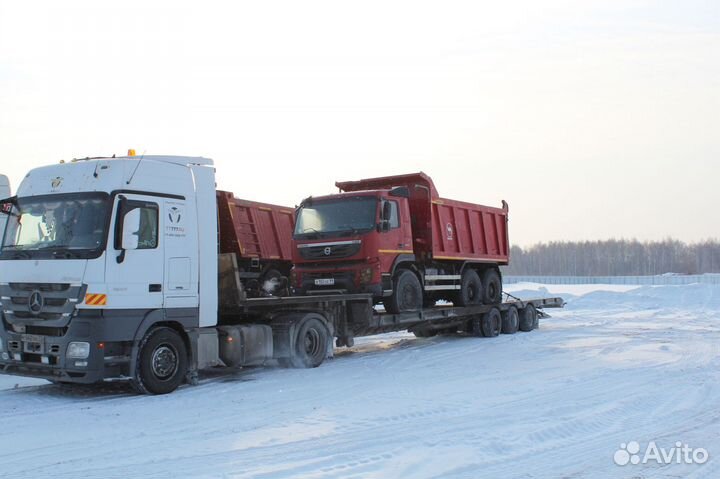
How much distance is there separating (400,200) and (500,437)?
8654 millimetres

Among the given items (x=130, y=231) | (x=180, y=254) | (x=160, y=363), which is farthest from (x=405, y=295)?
(x=130, y=231)

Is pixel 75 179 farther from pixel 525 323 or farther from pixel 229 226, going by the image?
pixel 525 323

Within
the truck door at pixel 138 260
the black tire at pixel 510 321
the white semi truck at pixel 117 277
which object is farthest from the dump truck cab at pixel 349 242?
the black tire at pixel 510 321

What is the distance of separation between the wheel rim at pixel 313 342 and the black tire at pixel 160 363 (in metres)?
2.98

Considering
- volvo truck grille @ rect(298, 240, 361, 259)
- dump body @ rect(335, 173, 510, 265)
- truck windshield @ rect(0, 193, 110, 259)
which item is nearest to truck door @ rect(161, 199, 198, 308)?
truck windshield @ rect(0, 193, 110, 259)

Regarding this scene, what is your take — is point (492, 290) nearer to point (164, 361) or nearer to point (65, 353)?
point (164, 361)

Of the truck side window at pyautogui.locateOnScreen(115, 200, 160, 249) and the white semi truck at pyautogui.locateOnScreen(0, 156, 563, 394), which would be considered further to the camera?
the truck side window at pyautogui.locateOnScreen(115, 200, 160, 249)

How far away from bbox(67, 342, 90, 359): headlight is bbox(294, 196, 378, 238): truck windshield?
6087 millimetres

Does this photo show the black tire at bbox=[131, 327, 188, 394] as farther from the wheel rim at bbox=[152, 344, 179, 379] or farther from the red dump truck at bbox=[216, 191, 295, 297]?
the red dump truck at bbox=[216, 191, 295, 297]

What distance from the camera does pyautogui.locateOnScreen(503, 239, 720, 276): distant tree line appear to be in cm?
11675

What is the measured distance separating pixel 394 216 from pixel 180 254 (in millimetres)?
5558

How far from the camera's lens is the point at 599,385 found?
1020cm

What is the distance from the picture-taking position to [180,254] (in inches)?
416

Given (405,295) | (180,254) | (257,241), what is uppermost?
(257,241)
